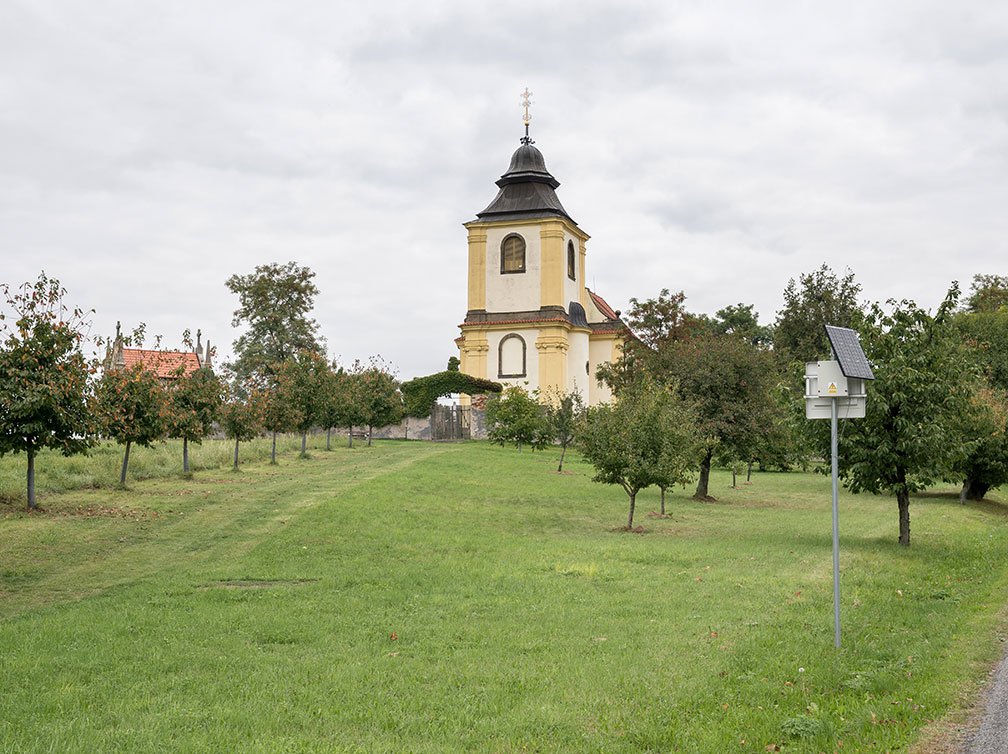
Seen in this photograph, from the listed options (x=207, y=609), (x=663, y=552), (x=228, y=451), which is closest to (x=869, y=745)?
(x=207, y=609)

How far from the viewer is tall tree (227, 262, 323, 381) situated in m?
71.6

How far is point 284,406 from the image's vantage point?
40.2m

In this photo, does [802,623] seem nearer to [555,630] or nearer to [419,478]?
[555,630]

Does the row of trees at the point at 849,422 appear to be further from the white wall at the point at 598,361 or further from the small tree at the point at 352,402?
the white wall at the point at 598,361

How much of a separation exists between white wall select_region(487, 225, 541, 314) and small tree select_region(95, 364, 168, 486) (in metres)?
42.3

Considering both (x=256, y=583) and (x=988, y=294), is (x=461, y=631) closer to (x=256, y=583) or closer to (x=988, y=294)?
(x=256, y=583)

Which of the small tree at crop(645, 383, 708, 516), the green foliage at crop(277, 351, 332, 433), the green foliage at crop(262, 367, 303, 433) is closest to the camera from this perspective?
the small tree at crop(645, 383, 708, 516)

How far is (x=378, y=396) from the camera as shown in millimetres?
52406

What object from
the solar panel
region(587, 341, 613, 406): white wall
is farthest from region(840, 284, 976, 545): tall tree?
region(587, 341, 613, 406): white wall

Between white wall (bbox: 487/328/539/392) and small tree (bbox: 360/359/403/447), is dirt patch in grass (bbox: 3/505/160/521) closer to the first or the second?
small tree (bbox: 360/359/403/447)

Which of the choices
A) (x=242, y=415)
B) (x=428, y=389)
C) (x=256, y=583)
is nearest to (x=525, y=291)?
(x=428, y=389)

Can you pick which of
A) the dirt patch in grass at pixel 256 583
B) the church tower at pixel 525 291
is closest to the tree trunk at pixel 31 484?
the dirt patch in grass at pixel 256 583

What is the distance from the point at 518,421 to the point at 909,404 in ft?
101

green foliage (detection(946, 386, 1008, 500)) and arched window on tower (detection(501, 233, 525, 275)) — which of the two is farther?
arched window on tower (detection(501, 233, 525, 275))
